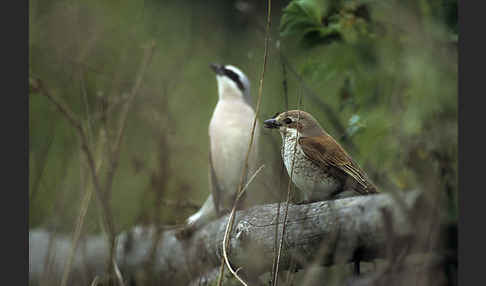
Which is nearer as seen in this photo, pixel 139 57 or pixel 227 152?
pixel 227 152

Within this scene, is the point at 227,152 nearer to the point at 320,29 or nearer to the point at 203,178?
the point at 203,178

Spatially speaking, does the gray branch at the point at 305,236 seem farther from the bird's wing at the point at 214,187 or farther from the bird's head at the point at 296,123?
the bird's head at the point at 296,123

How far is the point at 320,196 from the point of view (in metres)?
1.73

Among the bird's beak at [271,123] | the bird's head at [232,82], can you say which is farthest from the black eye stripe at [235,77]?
the bird's beak at [271,123]

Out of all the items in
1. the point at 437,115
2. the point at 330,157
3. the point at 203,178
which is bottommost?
the point at 203,178

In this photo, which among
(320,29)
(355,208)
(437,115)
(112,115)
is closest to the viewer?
(355,208)

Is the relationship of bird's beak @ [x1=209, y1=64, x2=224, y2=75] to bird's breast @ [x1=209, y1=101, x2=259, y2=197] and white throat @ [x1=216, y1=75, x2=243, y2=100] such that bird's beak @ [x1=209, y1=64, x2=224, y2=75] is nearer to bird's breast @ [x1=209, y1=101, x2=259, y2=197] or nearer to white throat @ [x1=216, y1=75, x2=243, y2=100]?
white throat @ [x1=216, y1=75, x2=243, y2=100]

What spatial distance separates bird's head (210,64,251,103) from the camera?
224cm

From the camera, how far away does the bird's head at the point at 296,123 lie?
1.75m

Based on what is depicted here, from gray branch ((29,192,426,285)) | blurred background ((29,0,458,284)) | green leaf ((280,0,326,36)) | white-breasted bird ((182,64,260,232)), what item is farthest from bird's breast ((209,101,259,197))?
green leaf ((280,0,326,36))

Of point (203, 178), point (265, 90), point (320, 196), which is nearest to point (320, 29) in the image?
point (265, 90)

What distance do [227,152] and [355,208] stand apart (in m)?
0.83

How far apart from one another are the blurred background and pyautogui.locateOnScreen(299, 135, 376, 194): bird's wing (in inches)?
1.6

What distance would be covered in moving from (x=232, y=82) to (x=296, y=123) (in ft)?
1.94
